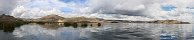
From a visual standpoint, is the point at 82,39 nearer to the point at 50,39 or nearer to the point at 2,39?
the point at 50,39

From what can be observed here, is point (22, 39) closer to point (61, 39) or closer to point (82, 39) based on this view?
point (61, 39)

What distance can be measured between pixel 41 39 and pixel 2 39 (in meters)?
8.19

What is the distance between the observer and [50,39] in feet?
249

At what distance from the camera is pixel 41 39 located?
246 ft

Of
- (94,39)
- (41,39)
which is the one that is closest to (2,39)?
(41,39)

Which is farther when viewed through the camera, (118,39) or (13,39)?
(118,39)

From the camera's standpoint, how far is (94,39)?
258ft

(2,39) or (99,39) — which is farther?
(99,39)

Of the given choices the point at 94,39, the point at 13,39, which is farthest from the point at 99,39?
the point at 13,39

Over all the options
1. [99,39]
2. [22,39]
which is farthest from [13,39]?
[99,39]

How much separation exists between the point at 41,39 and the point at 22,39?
4068 mm

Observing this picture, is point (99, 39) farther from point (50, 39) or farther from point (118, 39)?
point (50, 39)

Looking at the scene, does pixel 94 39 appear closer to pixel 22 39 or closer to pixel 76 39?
pixel 76 39

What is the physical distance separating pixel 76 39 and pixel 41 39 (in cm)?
763
